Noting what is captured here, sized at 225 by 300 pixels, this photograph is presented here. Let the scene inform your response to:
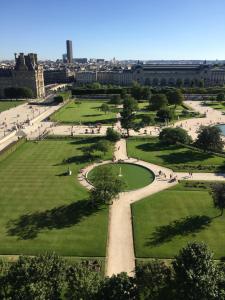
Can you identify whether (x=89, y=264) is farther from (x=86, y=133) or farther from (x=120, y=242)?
(x=86, y=133)

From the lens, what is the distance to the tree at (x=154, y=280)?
95.6ft

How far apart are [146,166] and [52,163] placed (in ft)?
61.3

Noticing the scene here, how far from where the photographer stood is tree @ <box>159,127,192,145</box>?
81500 mm

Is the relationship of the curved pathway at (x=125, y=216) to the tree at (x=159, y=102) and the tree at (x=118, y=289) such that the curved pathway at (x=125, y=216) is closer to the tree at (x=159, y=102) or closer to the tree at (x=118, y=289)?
Answer: the tree at (x=118, y=289)

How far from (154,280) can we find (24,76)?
166526 mm

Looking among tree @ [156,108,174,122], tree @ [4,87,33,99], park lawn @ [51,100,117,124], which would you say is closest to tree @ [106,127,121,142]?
park lawn @ [51,100,117,124]

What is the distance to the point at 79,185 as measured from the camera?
58.3 meters

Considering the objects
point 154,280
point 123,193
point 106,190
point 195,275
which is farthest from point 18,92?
point 195,275

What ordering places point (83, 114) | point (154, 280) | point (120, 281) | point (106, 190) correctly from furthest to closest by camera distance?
point (83, 114) → point (106, 190) → point (154, 280) → point (120, 281)

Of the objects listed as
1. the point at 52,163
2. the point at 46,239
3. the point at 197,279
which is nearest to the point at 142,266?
Result: the point at 197,279

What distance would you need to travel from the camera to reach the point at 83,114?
417ft

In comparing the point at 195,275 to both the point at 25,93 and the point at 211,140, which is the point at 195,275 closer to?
the point at 211,140

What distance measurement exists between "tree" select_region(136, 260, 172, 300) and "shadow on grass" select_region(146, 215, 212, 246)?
34.5ft

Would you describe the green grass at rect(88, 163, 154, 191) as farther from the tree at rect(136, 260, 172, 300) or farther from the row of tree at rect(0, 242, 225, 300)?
the row of tree at rect(0, 242, 225, 300)
